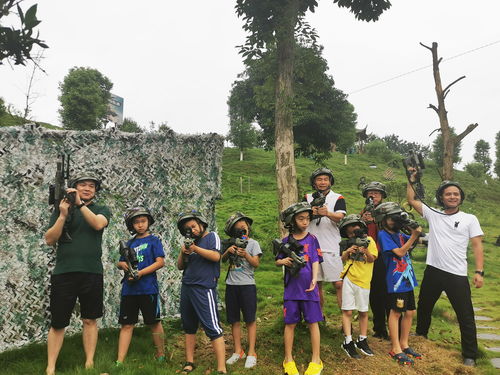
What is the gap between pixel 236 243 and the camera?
415 cm

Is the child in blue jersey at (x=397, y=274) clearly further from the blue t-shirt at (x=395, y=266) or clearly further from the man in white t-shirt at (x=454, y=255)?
the man in white t-shirt at (x=454, y=255)

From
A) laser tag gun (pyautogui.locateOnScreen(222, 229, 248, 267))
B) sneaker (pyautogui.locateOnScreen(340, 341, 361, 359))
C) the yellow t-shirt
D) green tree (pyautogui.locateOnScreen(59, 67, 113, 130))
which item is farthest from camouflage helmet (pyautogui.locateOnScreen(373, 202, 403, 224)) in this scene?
green tree (pyautogui.locateOnScreen(59, 67, 113, 130))

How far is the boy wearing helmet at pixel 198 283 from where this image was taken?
152 inches

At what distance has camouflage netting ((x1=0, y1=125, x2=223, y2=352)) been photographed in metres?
4.04

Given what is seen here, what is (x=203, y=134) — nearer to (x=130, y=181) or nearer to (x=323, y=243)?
(x=130, y=181)

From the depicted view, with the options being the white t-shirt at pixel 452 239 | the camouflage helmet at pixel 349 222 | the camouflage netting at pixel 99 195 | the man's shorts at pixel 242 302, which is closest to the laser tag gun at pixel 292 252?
the man's shorts at pixel 242 302

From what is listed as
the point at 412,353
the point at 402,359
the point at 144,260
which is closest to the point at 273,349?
the point at 402,359

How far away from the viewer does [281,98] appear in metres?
6.77

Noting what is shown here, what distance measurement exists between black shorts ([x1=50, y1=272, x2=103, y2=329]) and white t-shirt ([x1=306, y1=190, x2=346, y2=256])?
2581 mm

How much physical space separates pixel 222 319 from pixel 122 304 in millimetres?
1801

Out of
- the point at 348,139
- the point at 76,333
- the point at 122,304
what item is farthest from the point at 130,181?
the point at 348,139

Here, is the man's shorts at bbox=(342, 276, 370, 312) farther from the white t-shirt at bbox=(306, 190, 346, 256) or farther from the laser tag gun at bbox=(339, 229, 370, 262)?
the white t-shirt at bbox=(306, 190, 346, 256)

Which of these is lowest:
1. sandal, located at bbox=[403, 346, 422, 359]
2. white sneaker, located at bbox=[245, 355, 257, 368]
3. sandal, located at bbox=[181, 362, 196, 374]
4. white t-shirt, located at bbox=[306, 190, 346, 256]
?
sandal, located at bbox=[403, 346, 422, 359]

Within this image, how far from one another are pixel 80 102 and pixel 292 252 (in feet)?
123
